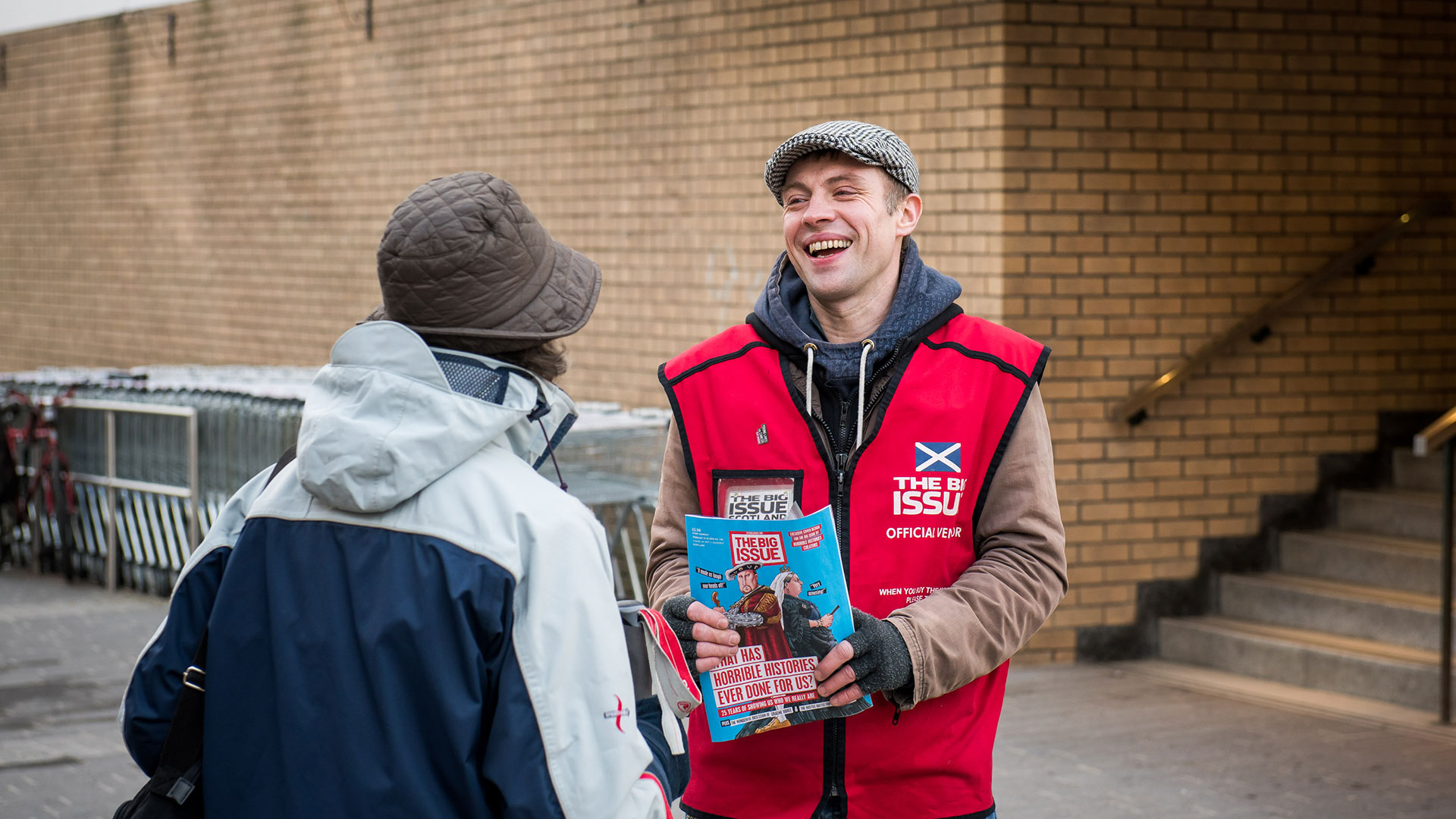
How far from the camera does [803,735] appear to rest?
2594 millimetres

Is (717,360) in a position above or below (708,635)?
above

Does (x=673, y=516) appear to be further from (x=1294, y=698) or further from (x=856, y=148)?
(x=1294, y=698)

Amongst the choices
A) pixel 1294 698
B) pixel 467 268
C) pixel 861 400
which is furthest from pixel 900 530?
pixel 1294 698

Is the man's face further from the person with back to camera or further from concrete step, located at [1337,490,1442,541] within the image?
concrete step, located at [1337,490,1442,541]

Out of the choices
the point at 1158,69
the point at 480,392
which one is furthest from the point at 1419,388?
the point at 480,392

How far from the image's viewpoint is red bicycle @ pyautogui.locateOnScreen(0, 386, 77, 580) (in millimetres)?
10156

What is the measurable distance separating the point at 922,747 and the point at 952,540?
1.13 ft

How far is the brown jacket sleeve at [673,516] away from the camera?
2.79 meters

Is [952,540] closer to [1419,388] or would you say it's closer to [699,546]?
[699,546]

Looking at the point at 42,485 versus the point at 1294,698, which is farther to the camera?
the point at 42,485

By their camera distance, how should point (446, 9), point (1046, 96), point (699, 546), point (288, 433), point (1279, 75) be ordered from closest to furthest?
point (699, 546)
point (1046, 96)
point (1279, 75)
point (288, 433)
point (446, 9)

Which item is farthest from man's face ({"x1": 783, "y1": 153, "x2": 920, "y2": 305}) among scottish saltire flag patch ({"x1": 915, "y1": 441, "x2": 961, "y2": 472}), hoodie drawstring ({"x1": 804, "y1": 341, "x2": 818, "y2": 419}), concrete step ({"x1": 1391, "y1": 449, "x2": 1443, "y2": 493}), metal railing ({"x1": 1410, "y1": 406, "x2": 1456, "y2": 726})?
concrete step ({"x1": 1391, "y1": 449, "x2": 1443, "y2": 493})

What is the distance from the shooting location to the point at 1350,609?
281 inches

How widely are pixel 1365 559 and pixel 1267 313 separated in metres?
1.26
